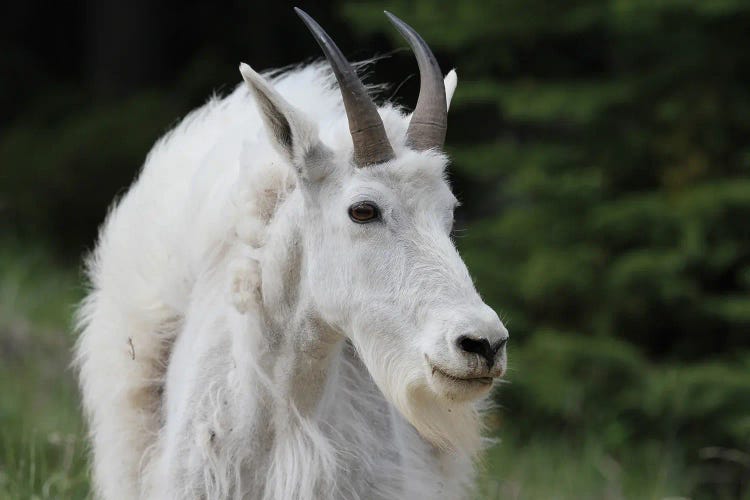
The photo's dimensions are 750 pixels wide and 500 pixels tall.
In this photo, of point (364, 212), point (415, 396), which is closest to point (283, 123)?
point (364, 212)

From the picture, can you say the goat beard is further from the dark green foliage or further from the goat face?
the dark green foliage

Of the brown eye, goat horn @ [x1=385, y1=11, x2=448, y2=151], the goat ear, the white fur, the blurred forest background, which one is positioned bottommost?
the blurred forest background

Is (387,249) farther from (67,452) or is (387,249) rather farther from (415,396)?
(67,452)

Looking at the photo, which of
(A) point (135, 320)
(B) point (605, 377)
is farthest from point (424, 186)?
(B) point (605, 377)

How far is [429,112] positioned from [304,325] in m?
0.85

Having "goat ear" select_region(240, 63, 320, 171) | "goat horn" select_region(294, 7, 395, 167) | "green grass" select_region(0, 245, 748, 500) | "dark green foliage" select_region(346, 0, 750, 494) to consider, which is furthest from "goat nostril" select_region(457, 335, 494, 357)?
"dark green foliage" select_region(346, 0, 750, 494)

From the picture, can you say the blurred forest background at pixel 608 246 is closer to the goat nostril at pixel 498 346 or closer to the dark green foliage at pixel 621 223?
the dark green foliage at pixel 621 223

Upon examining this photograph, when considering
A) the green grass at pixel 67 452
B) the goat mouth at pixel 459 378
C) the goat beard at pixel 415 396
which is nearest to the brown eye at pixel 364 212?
the goat beard at pixel 415 396

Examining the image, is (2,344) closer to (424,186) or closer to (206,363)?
(206,363)

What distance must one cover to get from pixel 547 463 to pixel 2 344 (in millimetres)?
3780

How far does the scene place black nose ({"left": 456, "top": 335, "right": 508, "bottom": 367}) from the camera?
11.2 feet

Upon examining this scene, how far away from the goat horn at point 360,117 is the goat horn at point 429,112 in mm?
179

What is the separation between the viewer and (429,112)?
157 inches

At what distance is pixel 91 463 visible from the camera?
521cm
